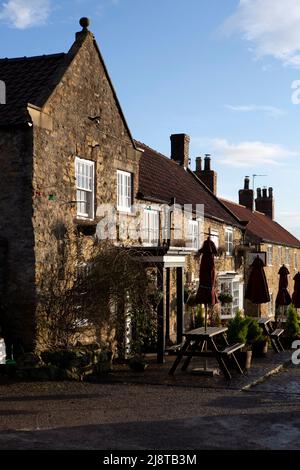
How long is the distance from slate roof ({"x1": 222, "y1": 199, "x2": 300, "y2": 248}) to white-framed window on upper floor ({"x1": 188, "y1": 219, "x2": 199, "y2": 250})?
7.27 meters

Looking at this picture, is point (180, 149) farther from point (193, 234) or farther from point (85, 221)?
point (85, 221)

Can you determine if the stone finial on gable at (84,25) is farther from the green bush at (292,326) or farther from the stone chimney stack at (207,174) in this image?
the stone chimney stack at (207,174)

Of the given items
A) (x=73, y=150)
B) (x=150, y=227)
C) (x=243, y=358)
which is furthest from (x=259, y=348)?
(x=73, y=150)

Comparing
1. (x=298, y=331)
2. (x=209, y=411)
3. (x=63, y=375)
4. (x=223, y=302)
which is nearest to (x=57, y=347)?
(x=63, y=375)

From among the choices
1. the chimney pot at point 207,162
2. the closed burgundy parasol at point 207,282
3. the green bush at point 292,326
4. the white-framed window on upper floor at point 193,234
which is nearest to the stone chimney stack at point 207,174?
the chimney pot at point 207,162

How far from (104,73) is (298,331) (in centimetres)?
1073

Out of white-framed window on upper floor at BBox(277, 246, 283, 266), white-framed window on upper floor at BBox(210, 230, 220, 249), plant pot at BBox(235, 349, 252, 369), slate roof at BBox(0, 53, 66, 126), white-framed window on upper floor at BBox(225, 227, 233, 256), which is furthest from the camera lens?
white-framed window on upper floor at BBox(277, 246, 283, 266)

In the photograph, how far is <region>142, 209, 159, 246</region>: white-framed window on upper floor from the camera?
17953mm

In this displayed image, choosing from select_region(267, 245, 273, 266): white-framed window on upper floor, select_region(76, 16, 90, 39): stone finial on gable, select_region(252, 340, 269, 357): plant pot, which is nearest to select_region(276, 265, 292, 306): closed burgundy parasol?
select_region(252, 340, 269, 357): plant pot

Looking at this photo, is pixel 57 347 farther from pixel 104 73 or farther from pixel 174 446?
pixel 104 73

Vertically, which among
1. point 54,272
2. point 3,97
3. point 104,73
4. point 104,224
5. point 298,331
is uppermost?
point 104,73

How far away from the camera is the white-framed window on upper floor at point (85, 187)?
574 inches

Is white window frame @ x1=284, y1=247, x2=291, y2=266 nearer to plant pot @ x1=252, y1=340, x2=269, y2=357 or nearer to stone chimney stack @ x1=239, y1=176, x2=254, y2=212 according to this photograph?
stone chimney stack @ x1=239, y1=176, x2=254, y2=212

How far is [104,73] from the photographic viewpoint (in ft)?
52.2
